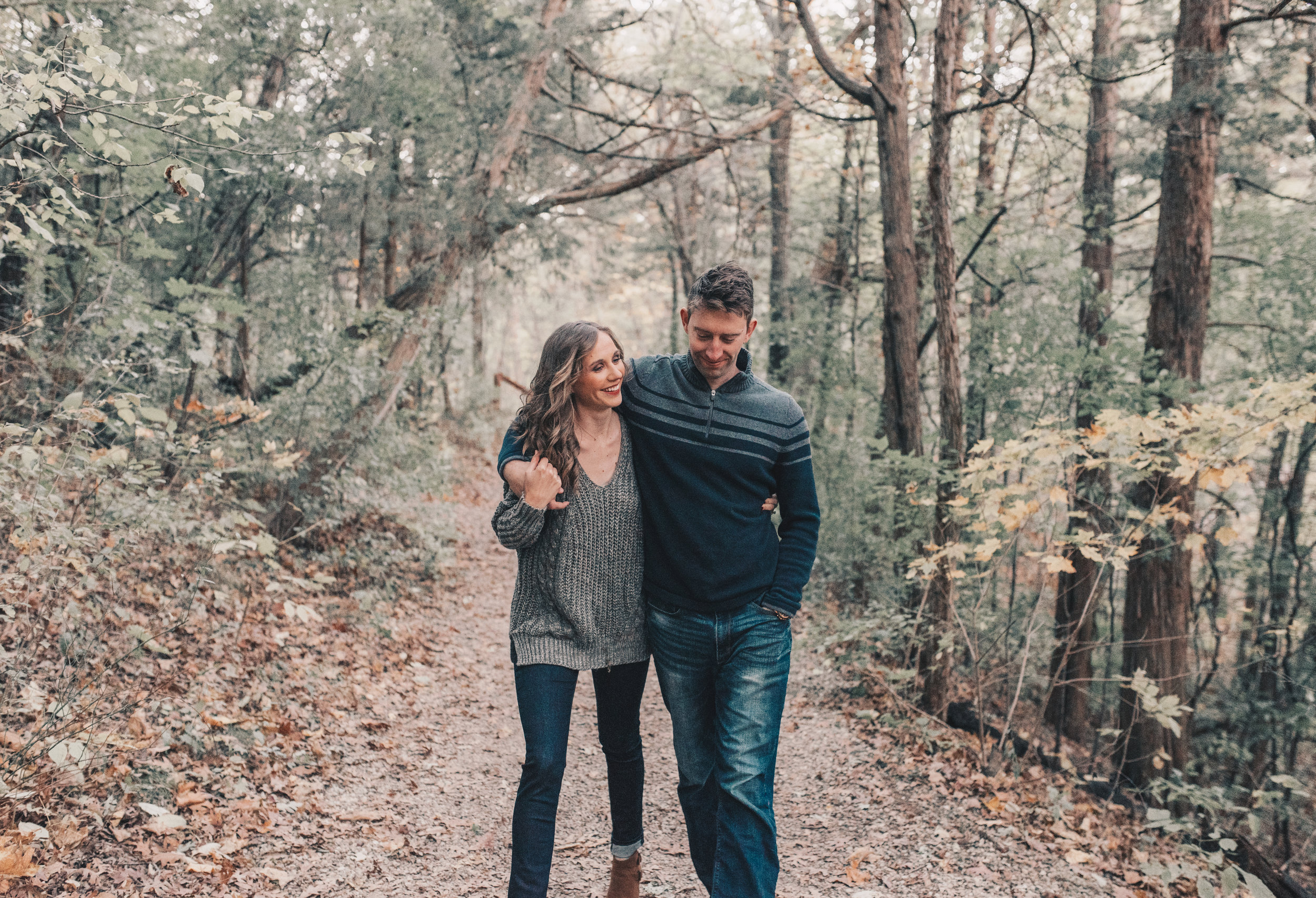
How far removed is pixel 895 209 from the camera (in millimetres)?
5844

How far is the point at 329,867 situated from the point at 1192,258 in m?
8.00

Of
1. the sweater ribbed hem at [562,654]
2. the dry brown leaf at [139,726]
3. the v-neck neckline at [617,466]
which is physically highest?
the v-neck neckline at [617,466]

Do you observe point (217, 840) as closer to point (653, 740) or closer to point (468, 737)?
point (468, 737)

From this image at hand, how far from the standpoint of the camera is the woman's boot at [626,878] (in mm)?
3000

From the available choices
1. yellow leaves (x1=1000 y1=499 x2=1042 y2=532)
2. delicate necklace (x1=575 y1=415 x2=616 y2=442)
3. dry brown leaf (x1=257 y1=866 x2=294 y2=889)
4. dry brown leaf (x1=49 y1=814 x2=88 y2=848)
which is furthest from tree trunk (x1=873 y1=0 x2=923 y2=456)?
dry brown leaf (x1=49 y1=814 x2=88 y2=848)

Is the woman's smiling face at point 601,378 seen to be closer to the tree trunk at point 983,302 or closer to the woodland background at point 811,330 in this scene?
the woodland background at point 811,330

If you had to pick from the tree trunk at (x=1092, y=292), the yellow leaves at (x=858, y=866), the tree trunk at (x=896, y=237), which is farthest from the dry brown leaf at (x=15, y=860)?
the tree trunk at (x=1092, y=292)

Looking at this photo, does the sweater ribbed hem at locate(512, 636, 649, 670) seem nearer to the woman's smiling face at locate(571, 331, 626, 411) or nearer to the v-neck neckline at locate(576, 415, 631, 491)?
the v-neck neckline at locate(576, 415, 631, 491)

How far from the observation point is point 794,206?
14.6 m

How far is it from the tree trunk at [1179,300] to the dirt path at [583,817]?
2.84 m

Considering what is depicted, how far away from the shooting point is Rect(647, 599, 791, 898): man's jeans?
256 centimetres

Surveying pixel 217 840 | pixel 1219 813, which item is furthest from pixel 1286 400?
pixel 1219 813

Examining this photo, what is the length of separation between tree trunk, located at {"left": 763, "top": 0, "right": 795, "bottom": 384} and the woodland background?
0.10 meters

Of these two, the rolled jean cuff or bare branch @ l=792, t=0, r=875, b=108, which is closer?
the rolled jean cuff
